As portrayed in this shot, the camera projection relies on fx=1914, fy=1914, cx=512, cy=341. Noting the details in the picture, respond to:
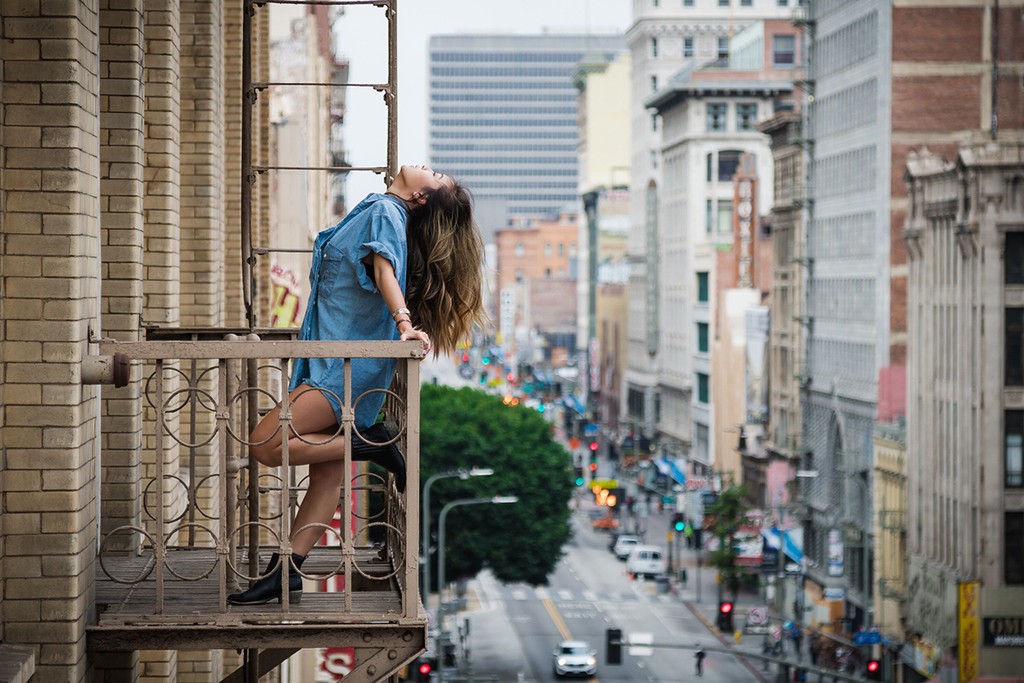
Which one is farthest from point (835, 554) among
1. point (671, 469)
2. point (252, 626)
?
point (252, 626)

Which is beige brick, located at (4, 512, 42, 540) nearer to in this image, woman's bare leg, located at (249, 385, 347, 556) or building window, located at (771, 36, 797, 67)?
woman's bare leg, located at (249, 385, 347, 556)

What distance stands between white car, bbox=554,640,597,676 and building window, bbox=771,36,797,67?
71.8m

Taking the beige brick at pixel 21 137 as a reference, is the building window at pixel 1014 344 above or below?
below

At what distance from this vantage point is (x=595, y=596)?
272ft

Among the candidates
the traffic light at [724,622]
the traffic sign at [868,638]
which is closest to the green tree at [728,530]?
the traffic light at [724,622]

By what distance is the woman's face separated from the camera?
8508 millimetres

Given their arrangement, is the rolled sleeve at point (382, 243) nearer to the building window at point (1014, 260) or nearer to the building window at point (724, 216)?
the building window at point (1014, 260)

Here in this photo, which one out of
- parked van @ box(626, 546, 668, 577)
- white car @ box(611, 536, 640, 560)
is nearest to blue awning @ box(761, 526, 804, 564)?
parked van @ box(626, 546, 668, 577)

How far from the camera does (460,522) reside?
70.2 meters

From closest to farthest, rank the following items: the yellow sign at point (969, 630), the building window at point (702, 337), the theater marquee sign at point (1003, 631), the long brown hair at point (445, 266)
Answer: the long brown hair at point (445, 266) → the yellow sign at point (969, 630) → the theater marquee sign at point (1003, 631) → the building window at point (702, 337)

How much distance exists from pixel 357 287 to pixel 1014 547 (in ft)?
182

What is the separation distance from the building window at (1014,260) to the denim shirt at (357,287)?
54.3 metres

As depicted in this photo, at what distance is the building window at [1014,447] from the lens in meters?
60.7

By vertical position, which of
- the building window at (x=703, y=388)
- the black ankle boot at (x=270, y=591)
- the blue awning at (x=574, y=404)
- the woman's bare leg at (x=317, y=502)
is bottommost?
the blue awning at (x=574, y=404)
